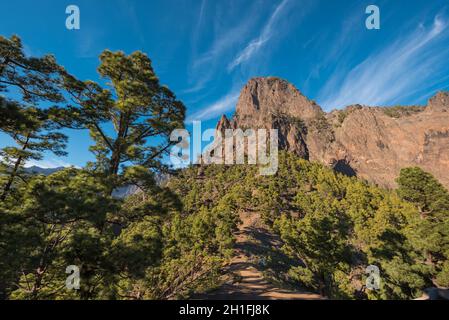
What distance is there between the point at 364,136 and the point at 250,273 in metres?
118

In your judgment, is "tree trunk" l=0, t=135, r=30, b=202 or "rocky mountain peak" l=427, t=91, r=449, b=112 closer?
"tree trunk" l=0, t=135, r=30, b=202

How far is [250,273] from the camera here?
1870 cm

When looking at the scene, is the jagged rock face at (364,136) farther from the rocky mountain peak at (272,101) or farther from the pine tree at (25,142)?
the pine tree at (25,142)

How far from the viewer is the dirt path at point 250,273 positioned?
1211 cm

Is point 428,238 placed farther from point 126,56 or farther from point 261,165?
point 261,165

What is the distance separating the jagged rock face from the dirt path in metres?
73.8

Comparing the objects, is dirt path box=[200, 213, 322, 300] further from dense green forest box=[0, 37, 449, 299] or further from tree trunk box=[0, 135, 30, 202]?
tree trunk box=[0, 135, 30, 202]

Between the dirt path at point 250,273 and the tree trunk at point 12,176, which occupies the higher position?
the tree trunk at point 12,176

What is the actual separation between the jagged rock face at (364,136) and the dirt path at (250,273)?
242ft

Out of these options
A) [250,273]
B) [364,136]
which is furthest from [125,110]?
[364,136]

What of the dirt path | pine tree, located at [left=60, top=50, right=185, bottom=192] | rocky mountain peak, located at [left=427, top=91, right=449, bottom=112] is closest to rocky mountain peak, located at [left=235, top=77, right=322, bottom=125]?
rocky mountain peak, located at [left=427, top=91, right=449, bottom=112]

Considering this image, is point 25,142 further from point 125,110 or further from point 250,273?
point 250,273

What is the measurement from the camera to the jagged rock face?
94438 mm

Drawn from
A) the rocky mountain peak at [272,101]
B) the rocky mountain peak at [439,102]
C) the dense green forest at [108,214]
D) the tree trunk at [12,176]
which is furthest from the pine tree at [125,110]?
the rocky mountain peak at [439,102]
